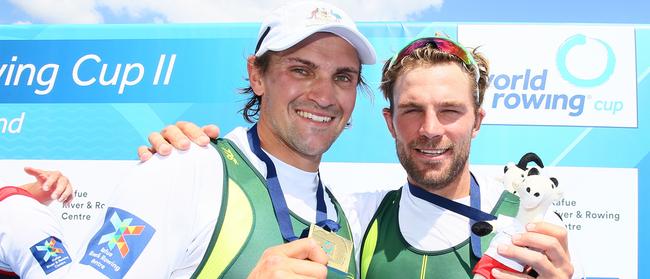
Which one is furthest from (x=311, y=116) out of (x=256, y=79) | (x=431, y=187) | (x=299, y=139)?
(x=431, y=187)

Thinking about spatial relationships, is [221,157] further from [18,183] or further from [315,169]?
[18,183]

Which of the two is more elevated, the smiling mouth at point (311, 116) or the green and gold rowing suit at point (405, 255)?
the smiling mouth at point (311, 116)

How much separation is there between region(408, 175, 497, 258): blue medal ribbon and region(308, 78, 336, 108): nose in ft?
1.85

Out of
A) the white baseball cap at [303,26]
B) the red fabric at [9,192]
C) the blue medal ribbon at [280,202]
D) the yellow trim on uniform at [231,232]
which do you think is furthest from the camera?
the red fabric at [9,192]

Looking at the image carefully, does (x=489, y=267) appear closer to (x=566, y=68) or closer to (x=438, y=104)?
(x=438, y=104)

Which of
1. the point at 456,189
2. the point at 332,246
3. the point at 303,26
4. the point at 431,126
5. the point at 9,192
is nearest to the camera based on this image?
the point at 332,246

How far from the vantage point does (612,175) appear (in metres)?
3.02

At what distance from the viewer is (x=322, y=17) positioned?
1.87m

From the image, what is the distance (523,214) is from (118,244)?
1.32 metres

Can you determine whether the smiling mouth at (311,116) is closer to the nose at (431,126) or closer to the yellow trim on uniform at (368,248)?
the nose at (431,126)

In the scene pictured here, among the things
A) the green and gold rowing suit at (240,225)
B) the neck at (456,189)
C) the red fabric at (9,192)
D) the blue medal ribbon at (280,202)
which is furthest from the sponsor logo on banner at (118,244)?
the red fabric at (9,192)

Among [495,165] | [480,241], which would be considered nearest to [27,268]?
[480,241]

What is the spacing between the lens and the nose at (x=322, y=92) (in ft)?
6.13

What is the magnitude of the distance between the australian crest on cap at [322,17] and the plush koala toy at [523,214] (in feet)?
3.08
